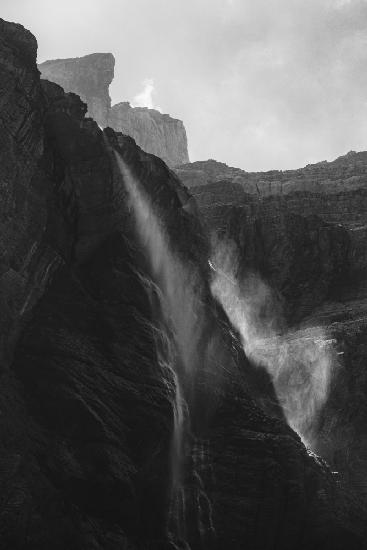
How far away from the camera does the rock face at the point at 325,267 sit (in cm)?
7138

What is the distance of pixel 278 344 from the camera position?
78688 millimetres

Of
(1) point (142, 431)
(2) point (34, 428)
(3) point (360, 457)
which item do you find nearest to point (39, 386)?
(2) point (34, 428)

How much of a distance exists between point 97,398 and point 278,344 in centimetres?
3546

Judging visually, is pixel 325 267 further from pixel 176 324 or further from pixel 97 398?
pixel 97 398

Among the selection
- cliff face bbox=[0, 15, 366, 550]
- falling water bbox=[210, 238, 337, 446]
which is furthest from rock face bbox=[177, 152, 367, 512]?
cliff face bbox=[0, 15, 366, 550]

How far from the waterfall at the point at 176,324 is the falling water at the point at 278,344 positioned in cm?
884

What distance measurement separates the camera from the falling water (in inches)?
2859

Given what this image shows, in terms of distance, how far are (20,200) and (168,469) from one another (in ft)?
62.4

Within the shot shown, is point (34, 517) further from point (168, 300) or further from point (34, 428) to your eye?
point (168, 300)

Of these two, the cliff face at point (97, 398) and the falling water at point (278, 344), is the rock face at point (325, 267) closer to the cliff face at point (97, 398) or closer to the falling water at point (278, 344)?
the falling water at point (278, 344)

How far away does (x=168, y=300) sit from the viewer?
58781 millimetres

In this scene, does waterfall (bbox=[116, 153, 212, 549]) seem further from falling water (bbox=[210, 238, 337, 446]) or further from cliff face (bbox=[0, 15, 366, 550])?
falling water (bbox=[210, 238, 337, 446])

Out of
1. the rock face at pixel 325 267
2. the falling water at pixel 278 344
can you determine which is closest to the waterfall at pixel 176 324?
the falling water at pixel 278 344

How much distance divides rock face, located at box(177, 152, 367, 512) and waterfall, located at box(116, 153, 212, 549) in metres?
19.3
